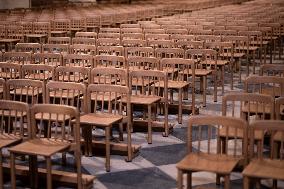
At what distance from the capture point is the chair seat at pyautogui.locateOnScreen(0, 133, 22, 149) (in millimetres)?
5018

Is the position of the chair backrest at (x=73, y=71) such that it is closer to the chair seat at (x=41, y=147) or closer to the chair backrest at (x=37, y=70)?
the chair backrest at (x=37, y=70)

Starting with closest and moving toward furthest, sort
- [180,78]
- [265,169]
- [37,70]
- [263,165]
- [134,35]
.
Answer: [265,169] < [263,165] < [37,70] < [180,78] < [134,35]

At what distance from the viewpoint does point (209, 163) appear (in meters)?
4.44

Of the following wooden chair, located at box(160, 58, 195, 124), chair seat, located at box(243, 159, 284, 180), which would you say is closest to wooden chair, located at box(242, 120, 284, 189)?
chair seat, located at box(243, 159, 284, 180)

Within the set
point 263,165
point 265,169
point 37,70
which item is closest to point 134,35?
point 37,70

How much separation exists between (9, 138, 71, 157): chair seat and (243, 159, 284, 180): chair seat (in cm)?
170

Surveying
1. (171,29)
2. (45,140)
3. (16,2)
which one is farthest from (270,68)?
Answer: (16,2)

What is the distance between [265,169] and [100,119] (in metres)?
2.16

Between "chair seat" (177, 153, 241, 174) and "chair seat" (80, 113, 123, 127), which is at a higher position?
"chair seat" (80, 113, 123, 127)

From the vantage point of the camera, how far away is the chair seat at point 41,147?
4.72 meters

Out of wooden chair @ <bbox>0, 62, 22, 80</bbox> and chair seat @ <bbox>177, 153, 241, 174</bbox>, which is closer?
chair seat @ <bbox>177, 153, 241, 174</bbox>

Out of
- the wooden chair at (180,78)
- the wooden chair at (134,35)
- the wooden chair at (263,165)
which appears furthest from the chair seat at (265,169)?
the wooden chair at (134,35)

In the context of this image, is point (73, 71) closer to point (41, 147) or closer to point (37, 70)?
point (37, 70)

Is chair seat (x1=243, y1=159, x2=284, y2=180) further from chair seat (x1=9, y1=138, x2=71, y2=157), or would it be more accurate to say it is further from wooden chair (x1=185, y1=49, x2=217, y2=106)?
wooden chair (x1=185, y1=49, x2=217, y2=106)
